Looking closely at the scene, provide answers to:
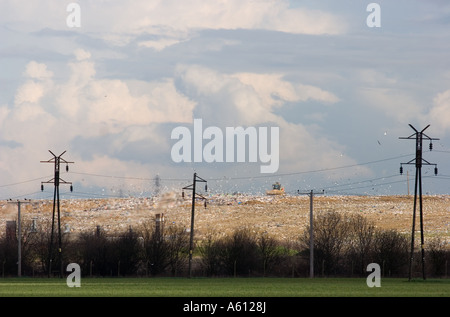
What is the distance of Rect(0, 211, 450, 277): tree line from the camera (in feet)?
329

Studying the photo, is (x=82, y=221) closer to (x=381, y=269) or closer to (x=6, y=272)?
(x=6, y=272)

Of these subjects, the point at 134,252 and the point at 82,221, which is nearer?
the point at 134,252

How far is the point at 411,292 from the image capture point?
61906 mm

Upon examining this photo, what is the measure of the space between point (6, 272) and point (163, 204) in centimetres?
2387

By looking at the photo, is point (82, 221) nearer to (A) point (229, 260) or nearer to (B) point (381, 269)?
(A) point (229, 260)

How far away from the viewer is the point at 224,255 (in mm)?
103625

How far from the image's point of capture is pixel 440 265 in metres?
98.4

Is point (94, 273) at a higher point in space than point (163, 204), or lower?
lower

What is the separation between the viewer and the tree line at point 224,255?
100 metres
